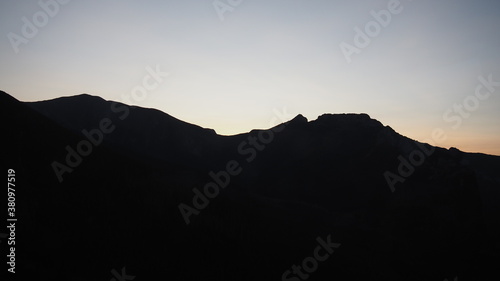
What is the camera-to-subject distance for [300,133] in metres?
79.9

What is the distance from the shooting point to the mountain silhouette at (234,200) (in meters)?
21.5

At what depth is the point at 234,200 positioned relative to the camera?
138 ft

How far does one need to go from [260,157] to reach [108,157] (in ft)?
158

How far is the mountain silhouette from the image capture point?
70.5 feet

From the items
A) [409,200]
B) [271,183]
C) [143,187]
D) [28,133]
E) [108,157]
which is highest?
[28,133]

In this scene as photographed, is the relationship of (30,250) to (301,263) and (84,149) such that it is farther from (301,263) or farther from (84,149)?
(301,263)

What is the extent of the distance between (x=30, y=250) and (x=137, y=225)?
8.75m

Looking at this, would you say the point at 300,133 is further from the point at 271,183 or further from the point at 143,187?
the point at 143,187

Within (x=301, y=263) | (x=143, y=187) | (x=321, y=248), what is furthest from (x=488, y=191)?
(x=143, y=187)

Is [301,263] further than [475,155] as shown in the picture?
No

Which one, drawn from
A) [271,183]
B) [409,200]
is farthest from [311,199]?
[409,200]

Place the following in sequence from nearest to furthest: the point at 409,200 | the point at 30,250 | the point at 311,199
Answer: the point at 30,250
the point at 409,200
the point at 311,199

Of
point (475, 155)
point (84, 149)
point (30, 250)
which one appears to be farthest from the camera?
point (475, 155)

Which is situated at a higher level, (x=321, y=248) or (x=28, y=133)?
(x=28, y=133)
